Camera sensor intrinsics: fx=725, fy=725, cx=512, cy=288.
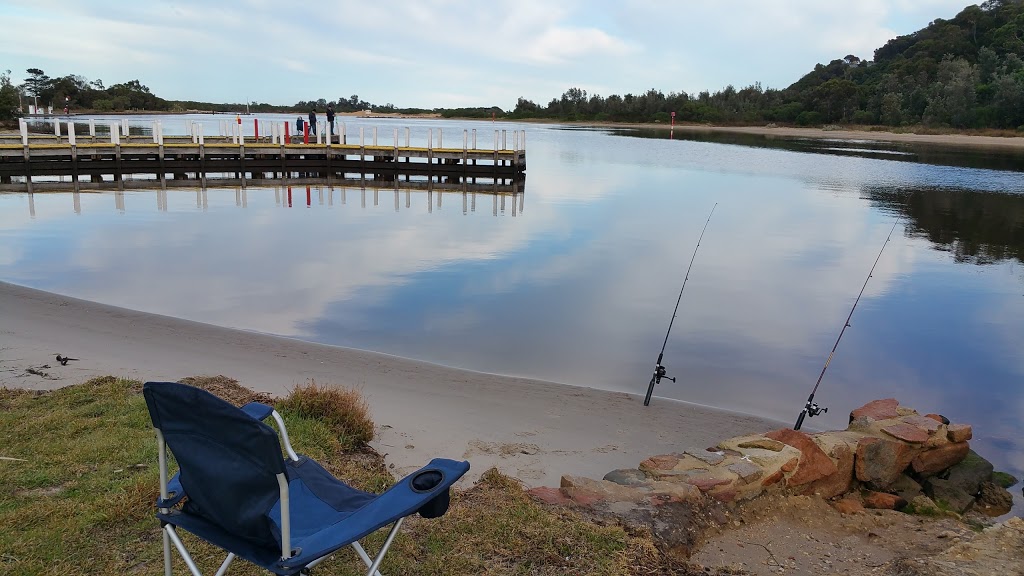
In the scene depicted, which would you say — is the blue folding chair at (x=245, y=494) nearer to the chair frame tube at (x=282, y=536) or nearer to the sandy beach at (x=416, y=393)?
the chair frame tube at (x=282, y=536)

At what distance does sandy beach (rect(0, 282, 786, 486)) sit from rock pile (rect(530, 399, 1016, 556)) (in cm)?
71

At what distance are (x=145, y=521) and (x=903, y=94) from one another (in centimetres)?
9742

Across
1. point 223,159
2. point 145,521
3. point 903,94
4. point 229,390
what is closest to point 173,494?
point 145,521

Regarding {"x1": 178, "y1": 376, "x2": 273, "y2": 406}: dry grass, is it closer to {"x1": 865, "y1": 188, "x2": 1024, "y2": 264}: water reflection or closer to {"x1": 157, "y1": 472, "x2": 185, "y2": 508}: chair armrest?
{"x1": 157, "y1": 472, "x2": 185, "y2": 508}: chair armrest

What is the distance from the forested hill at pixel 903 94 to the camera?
73625 millimetres

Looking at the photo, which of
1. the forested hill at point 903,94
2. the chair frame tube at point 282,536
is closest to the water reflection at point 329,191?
the chair frame tube at point 282,536

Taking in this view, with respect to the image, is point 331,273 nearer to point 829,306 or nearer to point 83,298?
point 83,298

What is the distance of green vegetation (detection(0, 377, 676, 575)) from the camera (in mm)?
3369

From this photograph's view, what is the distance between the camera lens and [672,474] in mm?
4840

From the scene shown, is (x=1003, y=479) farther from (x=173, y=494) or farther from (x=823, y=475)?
(x=173, y=494)

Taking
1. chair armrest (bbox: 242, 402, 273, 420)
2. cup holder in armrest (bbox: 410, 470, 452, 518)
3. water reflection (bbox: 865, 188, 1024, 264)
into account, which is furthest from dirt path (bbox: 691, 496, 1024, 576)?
water reflection (bbox: 865, 188, 1024, 264)

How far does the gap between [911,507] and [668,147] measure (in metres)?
57.1

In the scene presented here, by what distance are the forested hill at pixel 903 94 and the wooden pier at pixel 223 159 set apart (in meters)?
60.4

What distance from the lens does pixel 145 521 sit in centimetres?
366
